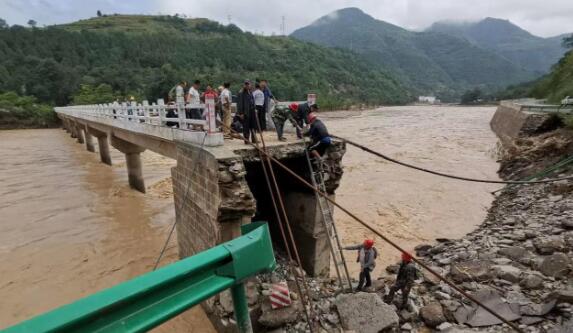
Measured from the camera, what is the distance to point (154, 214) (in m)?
13.6

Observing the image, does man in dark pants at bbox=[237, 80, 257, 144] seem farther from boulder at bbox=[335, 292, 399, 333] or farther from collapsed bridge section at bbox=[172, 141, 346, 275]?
boulder at bbox=[335, 292, 399, 333]

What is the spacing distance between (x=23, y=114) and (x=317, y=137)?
54.2m

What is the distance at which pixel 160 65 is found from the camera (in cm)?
8569

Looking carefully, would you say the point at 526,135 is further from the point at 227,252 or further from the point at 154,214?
the point at 227,252

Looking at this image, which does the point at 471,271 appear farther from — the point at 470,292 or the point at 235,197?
the point at 235,197

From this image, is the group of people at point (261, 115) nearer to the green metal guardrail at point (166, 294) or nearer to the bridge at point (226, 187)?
the bridge at point (226, 187)

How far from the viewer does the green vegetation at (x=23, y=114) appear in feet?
150

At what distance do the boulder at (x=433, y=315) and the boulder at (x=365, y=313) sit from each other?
55cm

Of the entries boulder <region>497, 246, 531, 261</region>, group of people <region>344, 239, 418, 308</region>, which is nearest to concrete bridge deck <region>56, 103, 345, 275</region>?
group of people <region>344, 239, 418, 308</region>

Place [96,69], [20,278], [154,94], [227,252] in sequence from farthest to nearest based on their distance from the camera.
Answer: [96,69], [154,94], [20,278], [227,252]

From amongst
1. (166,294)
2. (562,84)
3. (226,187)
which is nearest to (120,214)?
(226,187)

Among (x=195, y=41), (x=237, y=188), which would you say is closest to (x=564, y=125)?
(x=237, y=188)

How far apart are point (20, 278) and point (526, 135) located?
23.1m

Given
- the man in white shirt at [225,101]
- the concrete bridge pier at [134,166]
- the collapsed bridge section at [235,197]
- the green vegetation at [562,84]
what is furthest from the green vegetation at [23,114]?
the green vegetation at [562,84]
